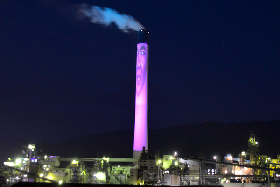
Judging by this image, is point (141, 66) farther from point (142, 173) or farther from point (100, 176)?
point (100, 176)

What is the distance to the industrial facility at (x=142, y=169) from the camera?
1668 inches

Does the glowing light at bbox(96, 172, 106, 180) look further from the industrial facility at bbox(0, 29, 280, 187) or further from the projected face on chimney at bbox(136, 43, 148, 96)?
the projected face on chimney at bbox(136, 43, 148, 96)

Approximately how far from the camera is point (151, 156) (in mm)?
61031

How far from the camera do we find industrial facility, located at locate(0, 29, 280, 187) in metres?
42.4

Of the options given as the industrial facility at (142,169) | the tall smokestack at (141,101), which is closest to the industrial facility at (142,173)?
the industrial facility at (142,169)

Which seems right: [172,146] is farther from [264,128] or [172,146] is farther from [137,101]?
[137,101]

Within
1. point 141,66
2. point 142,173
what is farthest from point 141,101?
point 142,173

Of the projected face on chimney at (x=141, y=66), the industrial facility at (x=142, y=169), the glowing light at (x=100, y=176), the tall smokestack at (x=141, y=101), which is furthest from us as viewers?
the projected face on chimney at (x=141, y=66)

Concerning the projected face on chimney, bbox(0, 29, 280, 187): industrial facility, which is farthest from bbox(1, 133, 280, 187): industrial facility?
the projected face on chimney

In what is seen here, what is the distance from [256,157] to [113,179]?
104ft

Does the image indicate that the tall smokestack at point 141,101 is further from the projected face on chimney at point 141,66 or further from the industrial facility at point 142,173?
the industrial facility at point 142,173

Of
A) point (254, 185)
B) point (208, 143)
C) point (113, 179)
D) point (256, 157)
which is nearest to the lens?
point (254, 185)

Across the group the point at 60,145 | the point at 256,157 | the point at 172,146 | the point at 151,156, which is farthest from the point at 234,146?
the point at 151,156

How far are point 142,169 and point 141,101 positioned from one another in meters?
17.8
